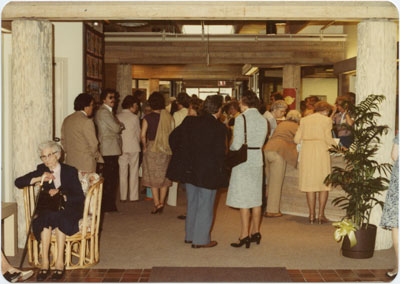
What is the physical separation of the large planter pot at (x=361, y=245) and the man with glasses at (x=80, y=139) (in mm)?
3044

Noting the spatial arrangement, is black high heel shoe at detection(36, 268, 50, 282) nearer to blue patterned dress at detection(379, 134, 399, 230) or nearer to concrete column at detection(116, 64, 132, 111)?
blue patterned dress at detection(379, 134, 399, 230)

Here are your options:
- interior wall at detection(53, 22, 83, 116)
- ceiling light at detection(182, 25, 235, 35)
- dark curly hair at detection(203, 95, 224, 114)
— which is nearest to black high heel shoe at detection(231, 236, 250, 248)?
dark curly hair at detection(203, 95, 224, 114)

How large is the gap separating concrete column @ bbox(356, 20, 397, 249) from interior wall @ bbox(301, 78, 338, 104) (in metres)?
11.3

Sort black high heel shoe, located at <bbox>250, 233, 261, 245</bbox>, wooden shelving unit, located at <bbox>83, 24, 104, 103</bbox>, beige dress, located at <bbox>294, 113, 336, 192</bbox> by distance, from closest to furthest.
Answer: black high heel shoe, located at <bbox>250, 233, 261, 245</bbox>, beige dress, located at <bbox>294, 113, 336, 192</bbox>, wooden shelving unit, located at <bbox>83, 24, 104, 103</bbox>

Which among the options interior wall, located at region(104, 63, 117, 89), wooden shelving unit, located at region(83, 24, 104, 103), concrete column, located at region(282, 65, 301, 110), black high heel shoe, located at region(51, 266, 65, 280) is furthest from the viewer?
interior wall, located at region(104, 63, 117, 89)

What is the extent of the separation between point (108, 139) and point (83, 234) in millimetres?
2900

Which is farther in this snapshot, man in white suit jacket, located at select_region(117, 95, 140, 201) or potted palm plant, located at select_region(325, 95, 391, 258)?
man in white suit jacket, located at select_region(117, 95, 140, 201)

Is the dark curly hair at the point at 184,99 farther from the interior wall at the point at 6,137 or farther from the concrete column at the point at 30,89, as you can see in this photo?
the concrete column at the point at 30,89

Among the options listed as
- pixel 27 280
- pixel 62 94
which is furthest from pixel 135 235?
pixel 62 94

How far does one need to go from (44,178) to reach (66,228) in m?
0.47

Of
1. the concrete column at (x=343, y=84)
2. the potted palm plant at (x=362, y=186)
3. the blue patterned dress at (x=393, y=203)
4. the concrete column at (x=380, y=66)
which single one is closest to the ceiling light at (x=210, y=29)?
the concrete column at (x=343, y=84)

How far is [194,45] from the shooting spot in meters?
14.3

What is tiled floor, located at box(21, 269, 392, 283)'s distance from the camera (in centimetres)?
477

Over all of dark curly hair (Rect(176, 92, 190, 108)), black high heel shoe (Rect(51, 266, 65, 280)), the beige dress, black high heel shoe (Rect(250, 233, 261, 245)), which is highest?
dark curly hair (Rect(176, 92, 190, 108))
